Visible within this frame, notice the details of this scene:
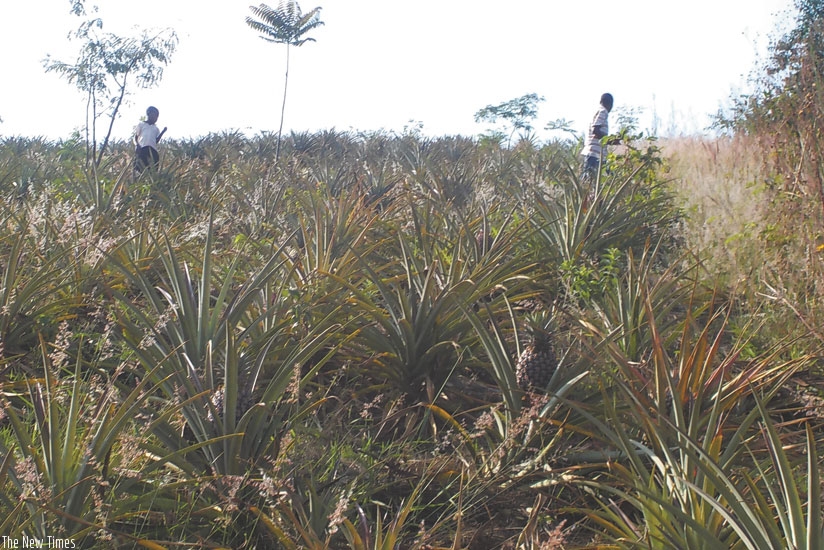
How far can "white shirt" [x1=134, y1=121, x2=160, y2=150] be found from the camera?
374 inches

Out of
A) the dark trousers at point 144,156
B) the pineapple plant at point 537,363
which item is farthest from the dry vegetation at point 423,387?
the dark trousers at point 144,156

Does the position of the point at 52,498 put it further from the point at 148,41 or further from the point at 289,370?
the point at 148,41

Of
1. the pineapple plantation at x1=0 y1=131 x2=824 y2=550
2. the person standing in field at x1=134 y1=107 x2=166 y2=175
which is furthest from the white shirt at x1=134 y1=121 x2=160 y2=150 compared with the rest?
the pineapple plantation at x1=0 y1=131 x2=824 y2=550

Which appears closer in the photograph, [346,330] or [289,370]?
[289,370]

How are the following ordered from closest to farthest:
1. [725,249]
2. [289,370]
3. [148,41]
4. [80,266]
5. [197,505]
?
1. [197,505]
2. [289,370]
3. [80,266]
4. [725,249]
5. [148,41]

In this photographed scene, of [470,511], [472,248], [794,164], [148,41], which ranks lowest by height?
[470,511]

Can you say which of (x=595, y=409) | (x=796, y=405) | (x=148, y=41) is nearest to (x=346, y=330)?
(x=595, y=409)

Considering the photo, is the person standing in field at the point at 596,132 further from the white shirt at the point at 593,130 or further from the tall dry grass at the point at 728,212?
the tall dry grass at the point at 728,212

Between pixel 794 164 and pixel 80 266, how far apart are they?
4.73 m

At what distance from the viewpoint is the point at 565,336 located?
334 centimetres

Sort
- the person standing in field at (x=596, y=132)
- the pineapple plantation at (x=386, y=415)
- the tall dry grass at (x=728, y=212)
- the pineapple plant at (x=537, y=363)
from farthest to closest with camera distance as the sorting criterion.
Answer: the person standing in field at (x=596, y=132), the tall dry grass at (x=728, y=212), the pineapple plant at (x=537, y=363), the pineapple plantation at (x=386, y=415)

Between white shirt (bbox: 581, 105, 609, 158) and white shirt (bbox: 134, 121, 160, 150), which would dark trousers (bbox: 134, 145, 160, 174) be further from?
white shirt (bbox: 581, 105, 609, 158)

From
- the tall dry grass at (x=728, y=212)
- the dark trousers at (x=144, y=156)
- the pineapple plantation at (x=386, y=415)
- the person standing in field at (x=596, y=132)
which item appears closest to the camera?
the pineapple plantation at (x=386, y=415)

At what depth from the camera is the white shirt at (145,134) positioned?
9500 mm
